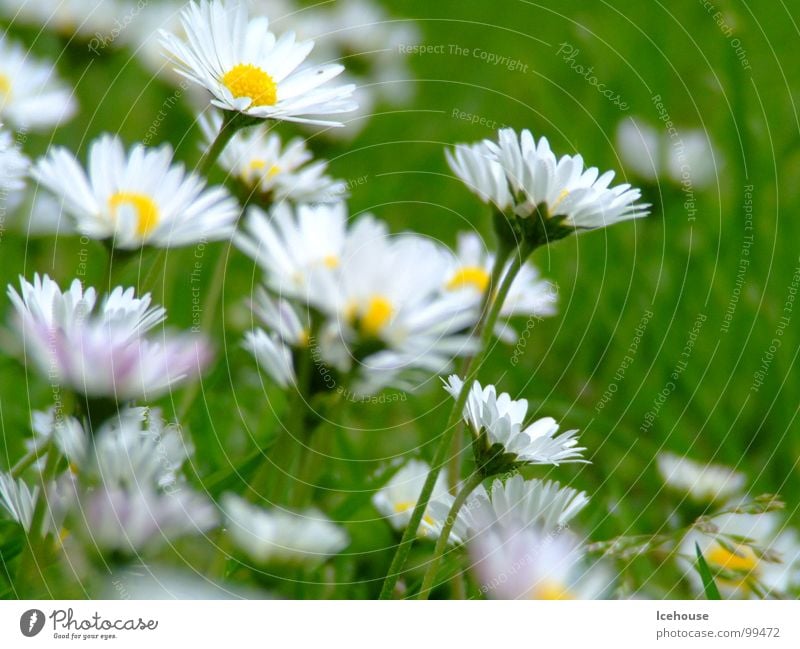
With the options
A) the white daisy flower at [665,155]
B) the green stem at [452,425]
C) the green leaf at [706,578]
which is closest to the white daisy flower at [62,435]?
the green stem at [452,425]

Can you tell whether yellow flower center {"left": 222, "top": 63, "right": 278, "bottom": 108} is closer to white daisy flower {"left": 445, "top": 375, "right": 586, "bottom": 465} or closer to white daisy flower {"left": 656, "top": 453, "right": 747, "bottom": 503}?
white daisy flower {"left": 445, "top": 375, "right": 586, "bottom": 465}

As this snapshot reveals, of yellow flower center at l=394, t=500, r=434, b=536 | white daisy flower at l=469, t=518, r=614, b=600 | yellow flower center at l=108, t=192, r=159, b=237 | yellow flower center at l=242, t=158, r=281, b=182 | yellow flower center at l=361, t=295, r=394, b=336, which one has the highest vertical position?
yellow flower center at l=242, t=158, r=281, b=182

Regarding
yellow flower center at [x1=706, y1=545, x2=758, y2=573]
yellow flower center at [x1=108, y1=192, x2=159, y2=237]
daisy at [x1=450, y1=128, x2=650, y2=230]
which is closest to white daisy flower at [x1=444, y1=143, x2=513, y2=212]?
daisy at [x1=450, y1=128, x2=650, y2=230]

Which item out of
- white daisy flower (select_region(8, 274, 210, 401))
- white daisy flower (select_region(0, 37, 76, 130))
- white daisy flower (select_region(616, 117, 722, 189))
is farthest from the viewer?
white daisy flower (select_region(616, 117, 722, 189))

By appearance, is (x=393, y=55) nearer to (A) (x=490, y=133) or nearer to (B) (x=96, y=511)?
(A) (x=490, y=133)

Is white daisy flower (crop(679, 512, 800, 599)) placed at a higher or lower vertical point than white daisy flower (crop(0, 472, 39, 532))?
lower

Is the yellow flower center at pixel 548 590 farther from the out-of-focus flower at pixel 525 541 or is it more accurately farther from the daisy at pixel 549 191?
the daisy at pixel 549 191

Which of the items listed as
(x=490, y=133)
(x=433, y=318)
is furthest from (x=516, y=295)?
(x=490, y=133)

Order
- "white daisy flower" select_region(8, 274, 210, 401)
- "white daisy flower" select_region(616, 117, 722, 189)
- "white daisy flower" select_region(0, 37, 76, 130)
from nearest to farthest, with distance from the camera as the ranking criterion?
"white daisy flower" select_region(8, 274, 210, 401) → "white daisy flower" select_region(0, 37, 76, 130) → "white daisy flower" select_region(616, 117, 722, 189)
